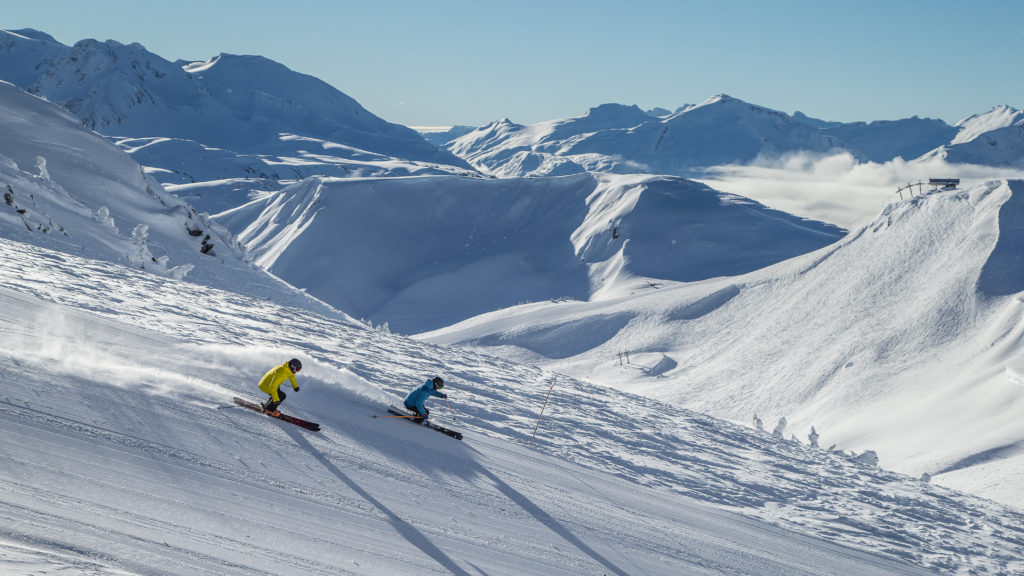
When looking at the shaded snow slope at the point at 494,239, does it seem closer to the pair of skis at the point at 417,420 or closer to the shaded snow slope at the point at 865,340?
the shaded snow slope at the point at 865,340

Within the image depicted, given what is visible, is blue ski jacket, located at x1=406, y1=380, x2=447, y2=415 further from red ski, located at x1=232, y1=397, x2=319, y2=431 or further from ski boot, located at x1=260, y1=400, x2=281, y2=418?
ski boot, located at x1=260, y1=400, x2=281, y2=418

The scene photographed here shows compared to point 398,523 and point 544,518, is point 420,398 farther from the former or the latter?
point 398,523

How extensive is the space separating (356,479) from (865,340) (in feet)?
101

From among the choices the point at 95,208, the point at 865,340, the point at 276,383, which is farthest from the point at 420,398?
the point at 865,340

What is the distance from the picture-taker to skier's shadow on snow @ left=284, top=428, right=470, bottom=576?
8.59 meters

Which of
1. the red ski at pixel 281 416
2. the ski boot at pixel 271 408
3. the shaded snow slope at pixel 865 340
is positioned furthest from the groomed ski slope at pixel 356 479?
the shaded snow slope at pixel 865 340

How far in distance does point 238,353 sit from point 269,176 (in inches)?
6509

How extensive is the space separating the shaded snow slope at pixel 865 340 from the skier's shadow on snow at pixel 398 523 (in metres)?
17.4

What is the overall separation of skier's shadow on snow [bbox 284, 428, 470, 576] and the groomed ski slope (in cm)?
3

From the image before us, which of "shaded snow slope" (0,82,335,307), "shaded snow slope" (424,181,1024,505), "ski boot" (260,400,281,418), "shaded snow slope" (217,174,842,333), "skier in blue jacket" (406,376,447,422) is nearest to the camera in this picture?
"ski boot" (260,400,281,418)

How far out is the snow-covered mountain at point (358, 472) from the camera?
25.3 ft

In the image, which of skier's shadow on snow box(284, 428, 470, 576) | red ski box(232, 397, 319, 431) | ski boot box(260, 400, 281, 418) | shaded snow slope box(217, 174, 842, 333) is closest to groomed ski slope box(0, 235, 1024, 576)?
skier's shadow on snow box(284, 428, 470, 576)

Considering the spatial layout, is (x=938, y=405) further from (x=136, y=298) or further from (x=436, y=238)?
(x=436, y=238)

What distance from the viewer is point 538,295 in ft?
225
